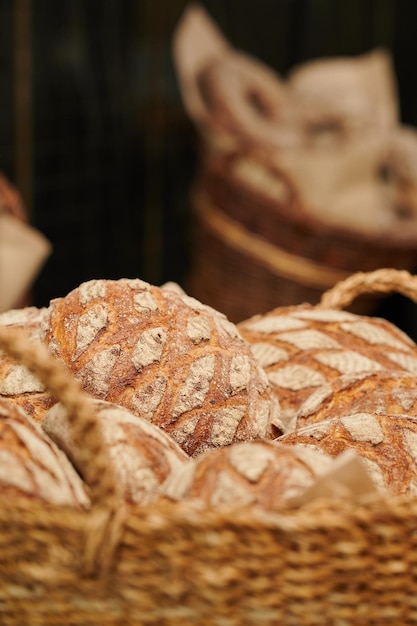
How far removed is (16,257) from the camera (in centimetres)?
181

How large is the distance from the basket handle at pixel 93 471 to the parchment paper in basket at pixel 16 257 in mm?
1090

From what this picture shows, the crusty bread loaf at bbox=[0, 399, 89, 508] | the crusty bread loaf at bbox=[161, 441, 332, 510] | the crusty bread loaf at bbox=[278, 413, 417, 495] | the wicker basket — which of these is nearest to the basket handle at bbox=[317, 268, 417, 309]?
the crusty bread loaf at bbox=[278, 413, 417, 495]

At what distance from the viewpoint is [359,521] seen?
71cm

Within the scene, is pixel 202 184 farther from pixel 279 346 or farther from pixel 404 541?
pixel 404 541

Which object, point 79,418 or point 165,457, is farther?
point 165,457

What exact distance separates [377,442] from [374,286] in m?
0.44

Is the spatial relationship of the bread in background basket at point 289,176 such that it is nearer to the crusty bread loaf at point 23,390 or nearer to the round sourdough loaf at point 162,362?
the round sourdough loaf at point 162,362

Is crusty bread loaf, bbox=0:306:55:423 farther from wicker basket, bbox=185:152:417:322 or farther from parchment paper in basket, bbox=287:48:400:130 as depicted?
parchment paper in basket, bbox=287:48:400:130

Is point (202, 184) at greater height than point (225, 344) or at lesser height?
lesser

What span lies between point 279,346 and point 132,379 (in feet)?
1.09

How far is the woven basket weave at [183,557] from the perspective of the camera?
2.27ft

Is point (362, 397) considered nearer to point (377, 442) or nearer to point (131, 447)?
point (377, 442)

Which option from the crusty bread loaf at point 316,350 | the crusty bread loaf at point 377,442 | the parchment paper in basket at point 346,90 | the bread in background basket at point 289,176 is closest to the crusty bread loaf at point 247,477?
the crusty bread loaf at point 377,442

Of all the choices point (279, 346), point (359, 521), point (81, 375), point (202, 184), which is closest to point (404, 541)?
point (359, 521)
